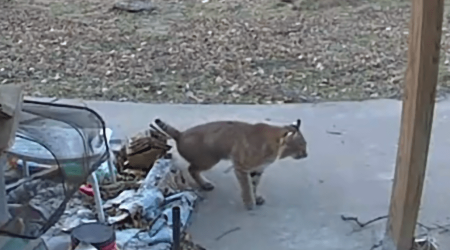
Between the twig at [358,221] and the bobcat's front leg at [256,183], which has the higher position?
the bobcat's front leg at [256,183]

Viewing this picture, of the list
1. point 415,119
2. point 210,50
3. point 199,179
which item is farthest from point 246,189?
point 210,50

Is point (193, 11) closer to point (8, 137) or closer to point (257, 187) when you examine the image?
point (257, 187)

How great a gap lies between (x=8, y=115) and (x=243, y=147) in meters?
1.45

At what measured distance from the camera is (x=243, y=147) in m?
4.03

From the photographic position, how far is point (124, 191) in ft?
13.1

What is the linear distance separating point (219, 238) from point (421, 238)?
83 centimetres

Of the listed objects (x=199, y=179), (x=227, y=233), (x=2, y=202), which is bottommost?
(x=227, y=233)

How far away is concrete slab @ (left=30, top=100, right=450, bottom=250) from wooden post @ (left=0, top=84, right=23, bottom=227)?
3.35 ft

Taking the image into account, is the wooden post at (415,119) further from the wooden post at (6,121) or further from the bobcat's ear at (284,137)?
the wooden post at (6,121)

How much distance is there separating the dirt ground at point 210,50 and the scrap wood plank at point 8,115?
2.64 metres

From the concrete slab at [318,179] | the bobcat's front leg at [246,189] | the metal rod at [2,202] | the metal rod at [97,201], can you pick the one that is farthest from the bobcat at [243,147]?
the metal rod at [2,202]

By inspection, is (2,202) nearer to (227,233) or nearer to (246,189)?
(227,233)

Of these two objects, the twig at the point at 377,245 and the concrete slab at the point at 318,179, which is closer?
the twig at the point at 377,245

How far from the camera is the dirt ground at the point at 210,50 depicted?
5.82 metres
